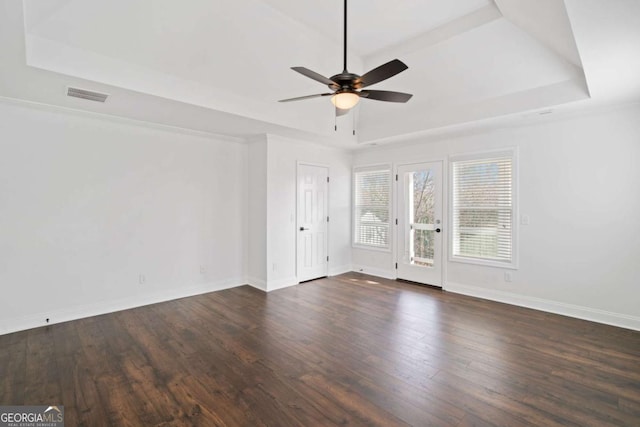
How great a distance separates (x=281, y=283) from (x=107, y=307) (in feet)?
8.36

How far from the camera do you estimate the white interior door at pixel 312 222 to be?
5730mm

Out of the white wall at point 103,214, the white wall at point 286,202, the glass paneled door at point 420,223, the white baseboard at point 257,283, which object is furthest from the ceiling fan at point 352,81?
the white baseboard at point 257,283

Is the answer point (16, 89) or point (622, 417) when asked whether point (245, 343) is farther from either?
point (16, 89)

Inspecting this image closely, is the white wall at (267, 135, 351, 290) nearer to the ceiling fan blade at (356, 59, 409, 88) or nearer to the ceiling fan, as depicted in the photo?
the ceiling fan

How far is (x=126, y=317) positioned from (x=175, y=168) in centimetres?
225

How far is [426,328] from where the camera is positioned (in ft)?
11.9

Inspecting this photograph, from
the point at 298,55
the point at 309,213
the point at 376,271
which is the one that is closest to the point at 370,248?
the point at 376,271

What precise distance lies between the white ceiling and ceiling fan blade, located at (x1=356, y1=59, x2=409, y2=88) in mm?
1047

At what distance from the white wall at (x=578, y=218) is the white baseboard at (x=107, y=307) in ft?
14.9

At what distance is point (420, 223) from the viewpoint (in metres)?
5.60

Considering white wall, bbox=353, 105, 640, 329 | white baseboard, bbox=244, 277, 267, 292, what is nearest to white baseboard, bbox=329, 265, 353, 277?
white baseboard, bbox=244, 277, 267, 292

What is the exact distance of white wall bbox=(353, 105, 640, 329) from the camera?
3.70 metres

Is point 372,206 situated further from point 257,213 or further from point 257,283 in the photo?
point 257,283

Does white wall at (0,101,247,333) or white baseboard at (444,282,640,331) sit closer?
white wall at (0,101,247,333)
